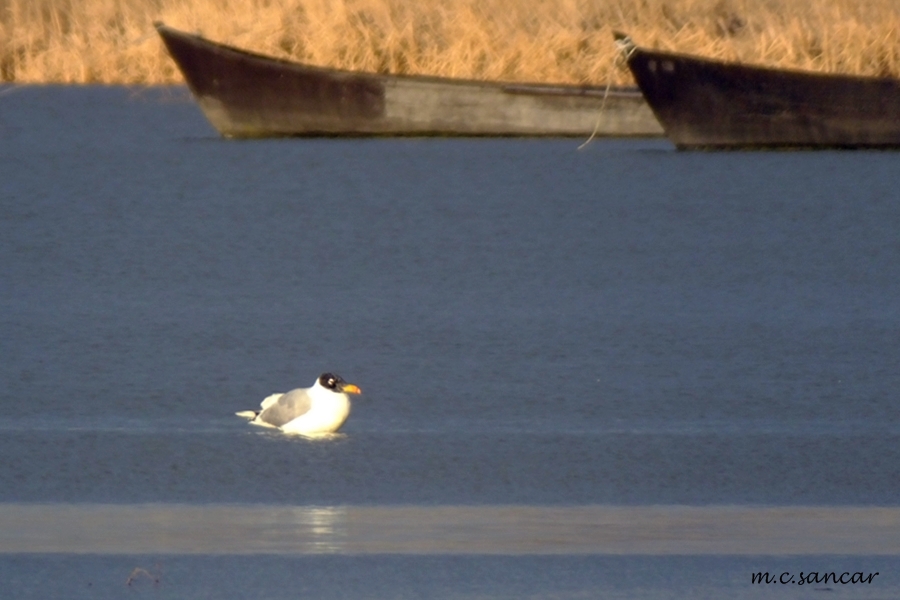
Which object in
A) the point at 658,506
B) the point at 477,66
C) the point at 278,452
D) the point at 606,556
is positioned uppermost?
the point at 477,66

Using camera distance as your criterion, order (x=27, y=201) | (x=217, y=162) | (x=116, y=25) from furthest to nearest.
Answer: (x=116, y=25) → (x=217, y=162) → (x=27, y=201)

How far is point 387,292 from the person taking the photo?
9594mm

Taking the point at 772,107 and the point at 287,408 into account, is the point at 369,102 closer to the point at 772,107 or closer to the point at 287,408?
the point at 772,107

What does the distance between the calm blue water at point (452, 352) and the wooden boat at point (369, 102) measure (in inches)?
151

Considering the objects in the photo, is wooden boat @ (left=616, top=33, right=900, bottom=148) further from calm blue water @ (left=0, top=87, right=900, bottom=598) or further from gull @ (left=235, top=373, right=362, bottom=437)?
gull @ (left=235, top=373, right=362, bottom=437)

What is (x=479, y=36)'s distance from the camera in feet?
74.9

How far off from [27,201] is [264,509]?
28.6 ft

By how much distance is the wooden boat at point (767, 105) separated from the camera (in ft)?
58.4

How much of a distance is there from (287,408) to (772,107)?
1282cm

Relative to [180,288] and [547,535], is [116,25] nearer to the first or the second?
[180,288]

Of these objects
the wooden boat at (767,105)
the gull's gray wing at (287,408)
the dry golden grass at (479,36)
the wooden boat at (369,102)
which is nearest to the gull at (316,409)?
the gull's gray wing at (287,408)

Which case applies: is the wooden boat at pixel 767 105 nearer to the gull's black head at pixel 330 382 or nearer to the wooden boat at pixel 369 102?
the wooden boat at pixel 369 102

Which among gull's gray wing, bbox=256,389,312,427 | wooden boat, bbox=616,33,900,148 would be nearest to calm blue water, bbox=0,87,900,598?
gull's gray wing, bbox=256,389,312,427

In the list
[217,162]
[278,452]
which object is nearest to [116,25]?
[217,162]
